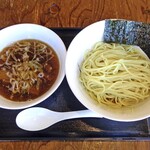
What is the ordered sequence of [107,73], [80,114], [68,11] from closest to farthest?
[80,114]
[107,73]
[68,11]

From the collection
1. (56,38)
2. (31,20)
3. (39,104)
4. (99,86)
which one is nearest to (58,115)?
(39,104)

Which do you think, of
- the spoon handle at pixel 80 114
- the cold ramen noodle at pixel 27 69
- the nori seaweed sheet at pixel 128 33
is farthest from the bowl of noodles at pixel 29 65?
the nori seaweed sheet at pixel 128 33

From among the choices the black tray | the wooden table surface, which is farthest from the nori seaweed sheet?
the black tray

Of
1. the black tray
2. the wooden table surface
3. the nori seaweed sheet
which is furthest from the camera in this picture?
the wooden table surface

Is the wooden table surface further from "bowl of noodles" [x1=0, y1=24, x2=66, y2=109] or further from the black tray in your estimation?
the black tray

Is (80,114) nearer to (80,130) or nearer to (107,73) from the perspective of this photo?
(80,130)

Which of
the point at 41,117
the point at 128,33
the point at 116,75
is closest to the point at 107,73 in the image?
the point at 116,75

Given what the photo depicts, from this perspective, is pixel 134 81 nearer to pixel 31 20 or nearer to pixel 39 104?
pixel 39 104
